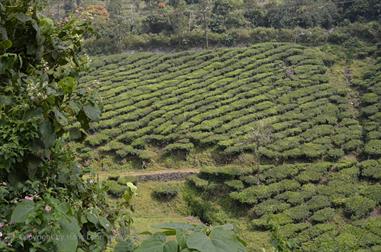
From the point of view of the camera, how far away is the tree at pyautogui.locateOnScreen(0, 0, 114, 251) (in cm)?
210

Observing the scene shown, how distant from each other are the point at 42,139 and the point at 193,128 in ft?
80.3

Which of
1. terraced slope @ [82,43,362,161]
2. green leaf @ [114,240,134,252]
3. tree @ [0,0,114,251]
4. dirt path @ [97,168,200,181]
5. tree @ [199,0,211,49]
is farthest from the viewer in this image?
tree @ [199,0,211,49]

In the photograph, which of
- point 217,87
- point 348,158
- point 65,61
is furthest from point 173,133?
point 65,61

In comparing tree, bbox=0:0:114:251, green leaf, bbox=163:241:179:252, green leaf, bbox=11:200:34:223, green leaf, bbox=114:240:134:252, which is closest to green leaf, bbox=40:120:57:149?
tree, bbox=0:0:114:251

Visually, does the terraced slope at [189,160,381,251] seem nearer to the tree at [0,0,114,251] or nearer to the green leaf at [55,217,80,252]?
the tree at [0,0,114,251]

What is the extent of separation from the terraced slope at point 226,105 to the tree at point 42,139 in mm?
21537

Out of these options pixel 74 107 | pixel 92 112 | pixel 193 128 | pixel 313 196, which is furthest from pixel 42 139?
pixel 193 128

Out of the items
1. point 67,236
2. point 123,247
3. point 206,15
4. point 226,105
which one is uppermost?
point 67,236

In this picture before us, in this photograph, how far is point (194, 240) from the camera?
179cm

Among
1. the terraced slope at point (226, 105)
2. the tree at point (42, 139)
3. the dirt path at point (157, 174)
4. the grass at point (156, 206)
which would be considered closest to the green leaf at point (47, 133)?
the tree at point (42, 139)

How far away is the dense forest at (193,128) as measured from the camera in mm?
2582

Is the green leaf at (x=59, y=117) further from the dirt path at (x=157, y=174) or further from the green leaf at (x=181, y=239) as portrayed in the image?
the dirt path at (x=157, y=174)

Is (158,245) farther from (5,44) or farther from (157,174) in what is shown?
(157,174)

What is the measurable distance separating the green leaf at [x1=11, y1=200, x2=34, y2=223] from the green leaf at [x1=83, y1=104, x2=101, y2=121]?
2.86ft
